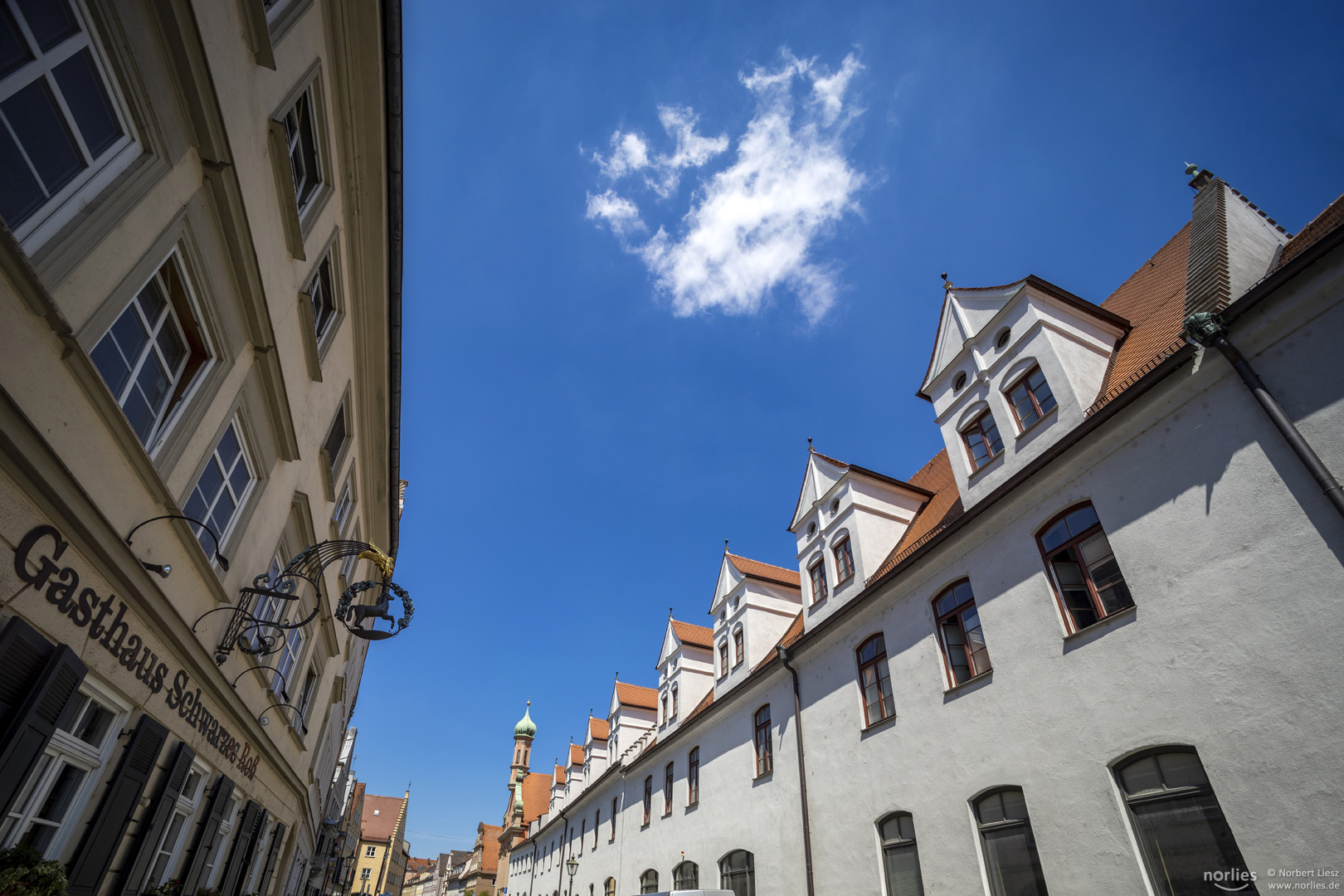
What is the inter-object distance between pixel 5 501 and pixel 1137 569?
36.0ft

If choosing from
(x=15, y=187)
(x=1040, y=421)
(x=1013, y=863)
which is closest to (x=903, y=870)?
(x=1013, y=863)

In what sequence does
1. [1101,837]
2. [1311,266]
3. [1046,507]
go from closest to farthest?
[1311,266] < [1101,837] < [1046,507]

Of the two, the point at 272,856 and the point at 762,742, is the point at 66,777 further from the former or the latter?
the point at 762,742

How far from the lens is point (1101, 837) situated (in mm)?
7820

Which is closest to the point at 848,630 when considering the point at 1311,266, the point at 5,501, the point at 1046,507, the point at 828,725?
the point at 828,725

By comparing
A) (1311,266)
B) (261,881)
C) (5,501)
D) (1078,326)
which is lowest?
(261,881)

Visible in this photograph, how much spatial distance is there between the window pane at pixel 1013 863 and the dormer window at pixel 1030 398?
6.23m

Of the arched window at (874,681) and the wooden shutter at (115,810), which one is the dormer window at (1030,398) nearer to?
the arched window at (874,681)

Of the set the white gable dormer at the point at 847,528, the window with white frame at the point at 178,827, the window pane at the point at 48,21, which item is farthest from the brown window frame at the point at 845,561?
the window pane at the point at 48,21

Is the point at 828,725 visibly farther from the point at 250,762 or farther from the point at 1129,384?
the point at 250,762

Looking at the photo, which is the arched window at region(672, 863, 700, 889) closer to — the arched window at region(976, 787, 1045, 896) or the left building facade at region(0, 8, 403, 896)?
the arched window at region(976, 787, 1045, 896)

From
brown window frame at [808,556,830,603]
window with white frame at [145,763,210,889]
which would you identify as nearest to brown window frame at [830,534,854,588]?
brown window frame at [808,556,830,603]

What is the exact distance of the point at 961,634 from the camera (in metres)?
11.2

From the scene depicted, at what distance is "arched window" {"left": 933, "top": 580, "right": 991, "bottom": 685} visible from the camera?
10.7 metres
